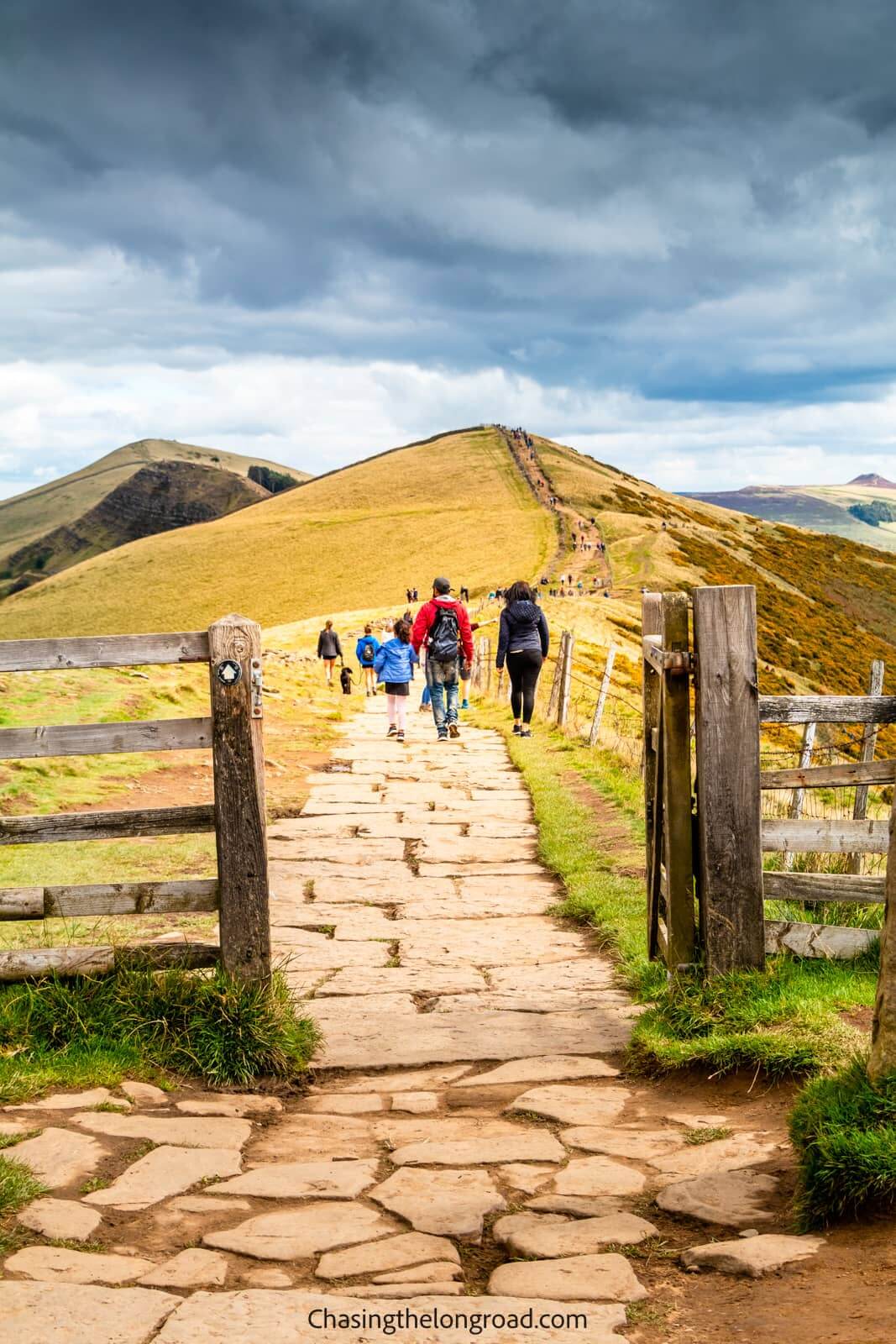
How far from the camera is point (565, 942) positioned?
6789mm

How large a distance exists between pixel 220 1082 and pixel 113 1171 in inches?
Answer: 36.6

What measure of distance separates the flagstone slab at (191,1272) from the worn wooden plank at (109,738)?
2.22 meters

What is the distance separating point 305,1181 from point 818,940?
9.04ft

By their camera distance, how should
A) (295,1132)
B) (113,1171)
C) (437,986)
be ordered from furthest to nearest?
(437,986) → (295,1132) → (113,1171)

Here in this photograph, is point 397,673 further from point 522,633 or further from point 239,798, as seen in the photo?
point 239,798

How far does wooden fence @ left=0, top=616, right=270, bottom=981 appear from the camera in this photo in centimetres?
484

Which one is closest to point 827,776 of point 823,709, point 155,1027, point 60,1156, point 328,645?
point 823,709

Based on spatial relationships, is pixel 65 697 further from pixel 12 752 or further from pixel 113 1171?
pixel 113 1171

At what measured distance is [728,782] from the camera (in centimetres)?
500

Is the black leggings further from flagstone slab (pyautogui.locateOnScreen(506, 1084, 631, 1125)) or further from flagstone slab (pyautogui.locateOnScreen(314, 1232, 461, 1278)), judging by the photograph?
flagstone slab (pyautogui.locateOnScreen(314, 1232, 461, 1278))

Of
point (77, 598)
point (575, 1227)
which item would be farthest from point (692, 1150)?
point (77, 598)

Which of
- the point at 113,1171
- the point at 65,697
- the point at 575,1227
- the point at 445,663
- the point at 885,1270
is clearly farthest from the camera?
the point at 445,663

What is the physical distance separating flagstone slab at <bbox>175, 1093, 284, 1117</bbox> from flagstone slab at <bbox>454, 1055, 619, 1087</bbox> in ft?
2.58

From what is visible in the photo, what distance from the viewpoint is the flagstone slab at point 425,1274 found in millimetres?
2941
